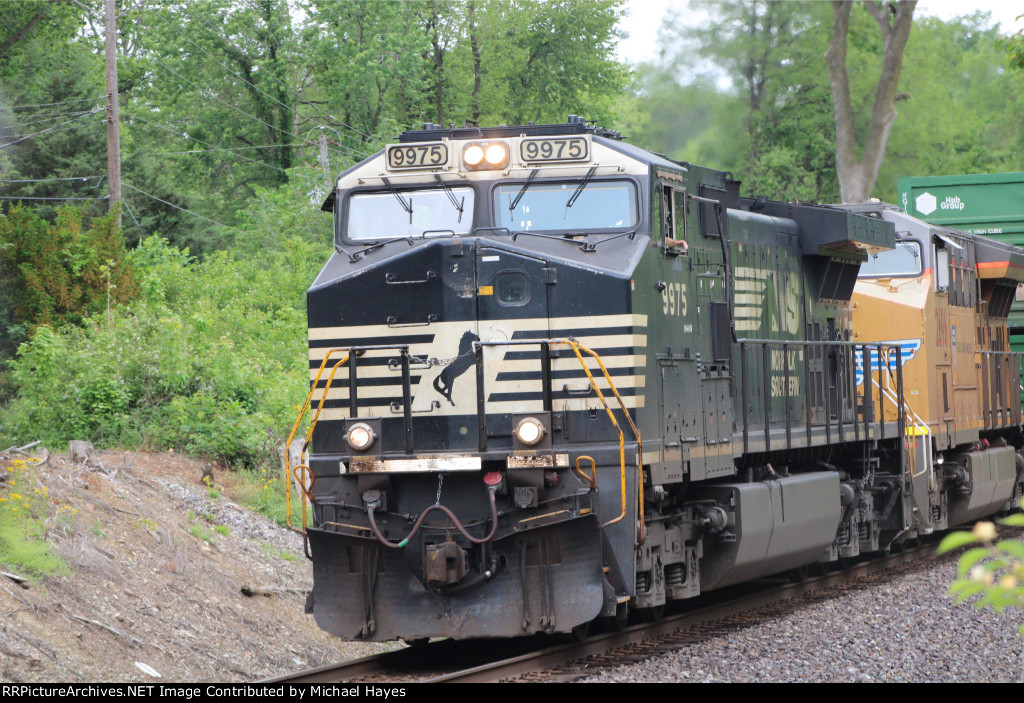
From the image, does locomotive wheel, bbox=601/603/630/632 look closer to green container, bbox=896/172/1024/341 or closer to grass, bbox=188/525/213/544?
grass, bbox=188/525/213/544

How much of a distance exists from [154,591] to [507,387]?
3.41 metres

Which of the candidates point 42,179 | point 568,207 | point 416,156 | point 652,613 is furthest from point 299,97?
point 568,207

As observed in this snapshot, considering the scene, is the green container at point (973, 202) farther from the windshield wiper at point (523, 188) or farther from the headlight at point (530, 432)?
the headlight at point (530, 432)

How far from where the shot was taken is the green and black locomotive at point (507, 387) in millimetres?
7742

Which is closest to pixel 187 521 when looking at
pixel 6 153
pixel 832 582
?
pixel 832 582

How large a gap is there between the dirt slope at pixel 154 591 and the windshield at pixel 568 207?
3645 mm

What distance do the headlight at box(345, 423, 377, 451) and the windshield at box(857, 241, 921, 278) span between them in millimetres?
7623

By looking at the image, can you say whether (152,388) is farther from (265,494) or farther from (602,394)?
(602,394)

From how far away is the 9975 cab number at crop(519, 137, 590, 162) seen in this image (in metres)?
8.28

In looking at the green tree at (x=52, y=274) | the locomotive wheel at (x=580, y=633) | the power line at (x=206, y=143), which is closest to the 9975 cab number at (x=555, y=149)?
the locomotive wheel at (x=580, y=633)

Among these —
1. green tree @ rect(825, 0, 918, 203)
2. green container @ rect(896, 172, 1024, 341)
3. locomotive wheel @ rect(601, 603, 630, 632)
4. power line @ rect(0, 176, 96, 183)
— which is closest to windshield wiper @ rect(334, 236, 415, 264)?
locomotive wheel @ rect(601, 603, 630, 632)

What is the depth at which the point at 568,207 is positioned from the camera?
833 centimetres
